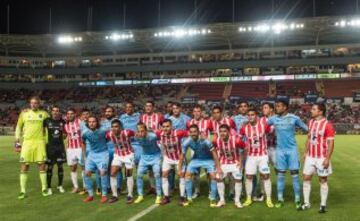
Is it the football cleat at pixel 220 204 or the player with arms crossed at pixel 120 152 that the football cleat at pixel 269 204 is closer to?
the football cleat at pixel 220 204

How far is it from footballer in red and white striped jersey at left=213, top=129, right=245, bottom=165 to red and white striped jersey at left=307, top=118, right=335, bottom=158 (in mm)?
1442

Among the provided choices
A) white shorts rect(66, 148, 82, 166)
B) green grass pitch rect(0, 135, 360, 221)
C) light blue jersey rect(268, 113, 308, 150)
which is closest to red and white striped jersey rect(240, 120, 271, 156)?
light blue jersey rect(268, 113, 308, 150)

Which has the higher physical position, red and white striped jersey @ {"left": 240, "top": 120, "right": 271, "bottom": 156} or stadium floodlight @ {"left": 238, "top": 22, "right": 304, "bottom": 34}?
stadium floodlight @ {"left": 238, "top": 22, "right": 304, "bottom": 34}

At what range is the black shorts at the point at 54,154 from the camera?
11.3 meters

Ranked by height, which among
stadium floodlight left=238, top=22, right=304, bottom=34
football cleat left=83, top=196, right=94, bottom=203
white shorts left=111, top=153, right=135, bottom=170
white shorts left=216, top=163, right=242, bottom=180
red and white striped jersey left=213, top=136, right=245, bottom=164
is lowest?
football cleat left=83, top=196, right=94, bottom=203

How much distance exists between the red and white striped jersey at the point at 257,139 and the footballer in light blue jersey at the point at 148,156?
6.95ft

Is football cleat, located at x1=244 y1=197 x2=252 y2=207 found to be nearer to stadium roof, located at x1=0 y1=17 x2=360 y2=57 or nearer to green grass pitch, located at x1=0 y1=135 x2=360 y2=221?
green grass pitch, located at x1=0 y1=135 x2=360 y2=221

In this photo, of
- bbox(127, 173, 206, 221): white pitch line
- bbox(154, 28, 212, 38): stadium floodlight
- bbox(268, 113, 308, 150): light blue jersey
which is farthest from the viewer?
bbox(154, 28, 212, 38): stadium floodlight

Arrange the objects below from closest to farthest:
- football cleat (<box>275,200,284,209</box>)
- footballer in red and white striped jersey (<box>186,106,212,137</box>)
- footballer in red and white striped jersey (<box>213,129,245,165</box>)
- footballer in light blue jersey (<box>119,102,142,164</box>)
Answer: football cleat (<box>275,200,284,209</box>) → footballer in red and white striped jersey (<box>213,129,245,165</box>) → footballer in red and white striped jersey (<box>186,106,212,137</box>) → footballer in light blue jersey (<box>119,102,142,164</box>)

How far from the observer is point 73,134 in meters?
11.5

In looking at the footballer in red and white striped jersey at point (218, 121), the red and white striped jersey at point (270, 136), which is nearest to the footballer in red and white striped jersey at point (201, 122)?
the footballer in red and white striped jersey at point (218, 121)

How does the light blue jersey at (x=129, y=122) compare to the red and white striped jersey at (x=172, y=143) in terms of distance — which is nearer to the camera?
the red and white striped jersey at (x=172, y=143)

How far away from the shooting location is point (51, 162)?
11.4 m

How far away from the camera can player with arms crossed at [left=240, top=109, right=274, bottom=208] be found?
9.44 metres
